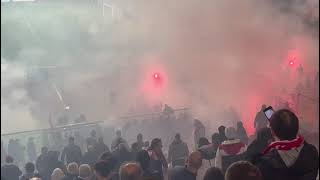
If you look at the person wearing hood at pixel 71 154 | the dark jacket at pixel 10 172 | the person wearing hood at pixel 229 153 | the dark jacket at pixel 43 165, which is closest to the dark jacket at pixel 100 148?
the person wearing hood at pixel 71 154

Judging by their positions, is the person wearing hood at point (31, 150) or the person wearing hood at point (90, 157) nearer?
the person wearing hood at point (90, 157)

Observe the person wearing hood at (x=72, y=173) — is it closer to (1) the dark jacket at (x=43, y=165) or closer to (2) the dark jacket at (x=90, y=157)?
(1) the dark jacket at (x=43, y=165)

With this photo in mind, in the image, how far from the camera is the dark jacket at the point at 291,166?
1.86 meters

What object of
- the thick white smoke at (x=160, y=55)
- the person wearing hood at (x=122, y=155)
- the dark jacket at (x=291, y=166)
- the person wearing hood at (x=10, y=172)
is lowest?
the person wearing hood at (x=10, y=172)

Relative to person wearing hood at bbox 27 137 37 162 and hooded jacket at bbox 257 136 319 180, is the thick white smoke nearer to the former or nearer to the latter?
person wearing hood at bbox 27 137 37 162

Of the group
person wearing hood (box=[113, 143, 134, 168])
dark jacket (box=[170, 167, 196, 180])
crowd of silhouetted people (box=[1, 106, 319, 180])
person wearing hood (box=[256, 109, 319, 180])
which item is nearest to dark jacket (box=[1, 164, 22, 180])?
crowd of silhouetted people (box=[1, 106, 319, 180])

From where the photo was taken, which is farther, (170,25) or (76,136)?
(170,25)

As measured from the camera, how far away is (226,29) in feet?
29.3

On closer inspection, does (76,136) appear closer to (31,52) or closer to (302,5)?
(31,52)

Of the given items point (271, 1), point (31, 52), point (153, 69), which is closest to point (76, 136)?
point (31, 52)

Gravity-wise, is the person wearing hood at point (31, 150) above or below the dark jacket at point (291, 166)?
below

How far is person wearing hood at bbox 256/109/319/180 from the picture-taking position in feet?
6.08

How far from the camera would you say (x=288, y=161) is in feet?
6.18

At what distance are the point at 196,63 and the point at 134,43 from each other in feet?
3.90
